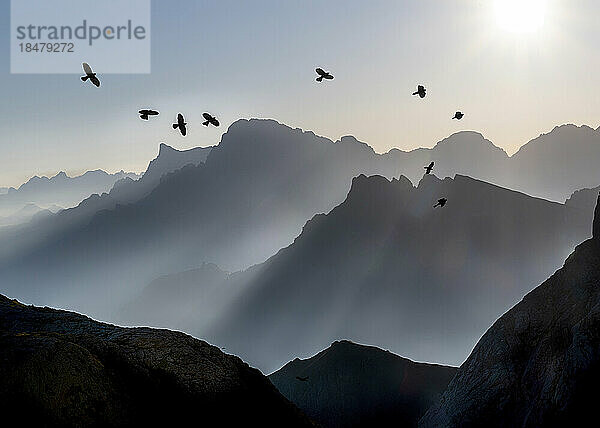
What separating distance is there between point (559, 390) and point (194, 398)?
17530 mm

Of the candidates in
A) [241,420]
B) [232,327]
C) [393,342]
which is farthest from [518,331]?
[232,327]

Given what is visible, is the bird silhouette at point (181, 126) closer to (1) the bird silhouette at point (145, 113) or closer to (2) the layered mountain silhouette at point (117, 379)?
(1) the bird silhouette at point (145, 113)

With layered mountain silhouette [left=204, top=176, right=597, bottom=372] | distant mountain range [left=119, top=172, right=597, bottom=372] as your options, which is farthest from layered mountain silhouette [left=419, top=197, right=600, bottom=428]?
layered mountain silhouette [left=204, top=176, right=597, bottom=372]

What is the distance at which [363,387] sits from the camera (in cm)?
4125

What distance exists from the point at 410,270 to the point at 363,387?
298ft

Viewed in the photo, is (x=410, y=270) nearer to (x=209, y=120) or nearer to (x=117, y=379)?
(x=209, y=120)

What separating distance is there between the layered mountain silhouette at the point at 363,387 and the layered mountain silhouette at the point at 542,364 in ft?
17.7

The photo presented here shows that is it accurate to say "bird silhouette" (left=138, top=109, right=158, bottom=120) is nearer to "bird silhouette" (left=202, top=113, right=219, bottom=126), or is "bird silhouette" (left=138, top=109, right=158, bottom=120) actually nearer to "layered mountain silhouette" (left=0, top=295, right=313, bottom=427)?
"bird silhouette" (left=202, top=113, right=219, bottom=126)

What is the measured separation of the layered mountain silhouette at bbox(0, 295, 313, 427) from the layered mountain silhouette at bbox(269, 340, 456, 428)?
24278 mm

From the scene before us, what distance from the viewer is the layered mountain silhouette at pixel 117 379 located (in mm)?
10828

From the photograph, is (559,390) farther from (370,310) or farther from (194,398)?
(370,310)

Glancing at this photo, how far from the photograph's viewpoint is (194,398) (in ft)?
44.6

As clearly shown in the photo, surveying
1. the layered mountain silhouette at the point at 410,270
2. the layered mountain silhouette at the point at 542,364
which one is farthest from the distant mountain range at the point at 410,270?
the layered mountain silhouette at the point at 542,364

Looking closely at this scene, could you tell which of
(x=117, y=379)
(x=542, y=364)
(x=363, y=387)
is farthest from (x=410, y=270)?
(x=117, y=379)
